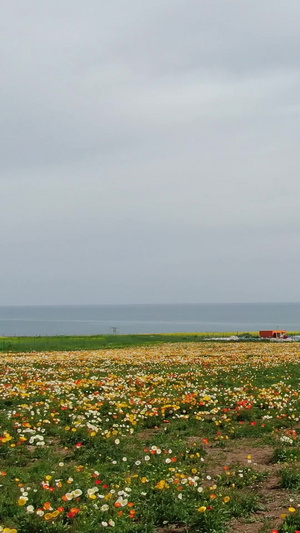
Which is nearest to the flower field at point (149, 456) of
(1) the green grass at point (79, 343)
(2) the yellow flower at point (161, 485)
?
(2) the yellow flower at point (161, 485)

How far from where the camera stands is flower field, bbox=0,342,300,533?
292 inches

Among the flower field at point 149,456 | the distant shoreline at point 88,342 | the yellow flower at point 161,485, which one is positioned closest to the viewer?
the flower field at point 149,456

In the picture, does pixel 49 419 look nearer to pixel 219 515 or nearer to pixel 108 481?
pixel 108 481

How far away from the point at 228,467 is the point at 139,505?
274cm

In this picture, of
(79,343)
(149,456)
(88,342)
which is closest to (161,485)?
(149,456)

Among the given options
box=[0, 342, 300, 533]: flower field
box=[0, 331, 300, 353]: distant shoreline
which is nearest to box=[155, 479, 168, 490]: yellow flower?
box=[0, 342, 300, 533]: flower field

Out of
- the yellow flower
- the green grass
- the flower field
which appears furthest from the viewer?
the green grass

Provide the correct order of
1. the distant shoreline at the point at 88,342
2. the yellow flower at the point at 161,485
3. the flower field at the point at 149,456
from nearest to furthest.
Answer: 1. the flower field at the point at 149,456
2. the yellow flower at the point at 161,485
3. the distant shoreline at the point at 88,342

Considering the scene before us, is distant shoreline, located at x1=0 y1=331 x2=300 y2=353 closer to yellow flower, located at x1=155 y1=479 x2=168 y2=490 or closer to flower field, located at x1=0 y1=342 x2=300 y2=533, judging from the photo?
flower field, located at x1=0 y1=342 x2=300 y2=533

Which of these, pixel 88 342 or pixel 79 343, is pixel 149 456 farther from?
pixel 88 342

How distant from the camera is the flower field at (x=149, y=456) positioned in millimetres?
7418

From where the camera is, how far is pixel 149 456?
34.4 feet

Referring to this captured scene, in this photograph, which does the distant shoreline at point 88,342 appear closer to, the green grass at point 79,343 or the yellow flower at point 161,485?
the green grass at point 79,343

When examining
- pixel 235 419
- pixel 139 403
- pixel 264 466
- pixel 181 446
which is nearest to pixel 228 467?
pixel 264 466
